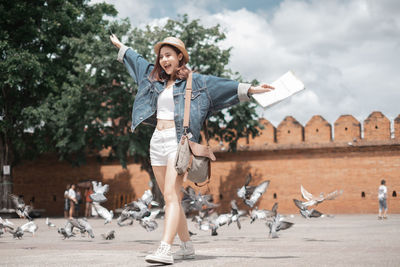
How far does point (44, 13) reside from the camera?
68.1 ft

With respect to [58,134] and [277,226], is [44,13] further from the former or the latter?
[277,226]

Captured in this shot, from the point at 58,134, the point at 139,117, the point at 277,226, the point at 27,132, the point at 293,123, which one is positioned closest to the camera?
the point at 139,117

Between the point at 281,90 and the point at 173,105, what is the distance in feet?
3.62

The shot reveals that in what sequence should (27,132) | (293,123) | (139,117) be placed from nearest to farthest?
(139,117), (27,132), (293,123)

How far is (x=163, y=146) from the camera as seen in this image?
498cm

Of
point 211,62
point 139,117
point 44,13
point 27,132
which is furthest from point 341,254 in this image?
point 27,132

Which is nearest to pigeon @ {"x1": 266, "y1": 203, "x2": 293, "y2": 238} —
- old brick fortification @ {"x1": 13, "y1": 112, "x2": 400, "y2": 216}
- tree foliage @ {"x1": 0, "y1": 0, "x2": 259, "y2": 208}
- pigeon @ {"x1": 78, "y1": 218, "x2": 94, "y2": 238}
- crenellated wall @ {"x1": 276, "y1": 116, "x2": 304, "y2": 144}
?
pigeon @ {"x1": 78, "y1": 218, "x2": 94, "y2": 238}

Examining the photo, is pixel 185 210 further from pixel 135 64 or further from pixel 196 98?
pixel 196 98

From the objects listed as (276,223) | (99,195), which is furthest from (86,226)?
(276,223)

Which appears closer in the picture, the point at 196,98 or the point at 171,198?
the point at 171,198

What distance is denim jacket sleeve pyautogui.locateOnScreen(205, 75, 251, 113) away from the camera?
495cm

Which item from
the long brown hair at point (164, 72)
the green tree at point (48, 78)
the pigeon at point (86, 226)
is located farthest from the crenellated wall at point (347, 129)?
the long brown hair at point (164, 72)

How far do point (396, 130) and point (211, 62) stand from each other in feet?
31.2

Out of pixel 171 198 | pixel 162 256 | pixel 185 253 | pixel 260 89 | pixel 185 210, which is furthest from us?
pixel 185 210
